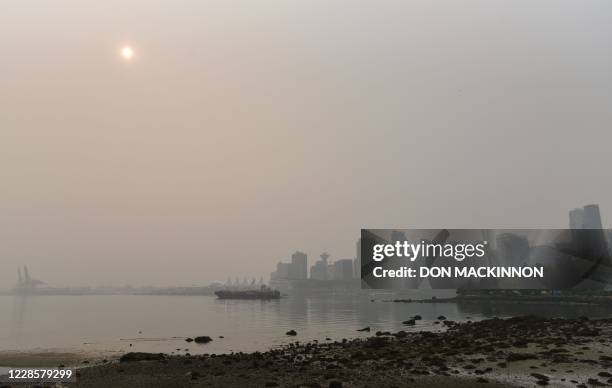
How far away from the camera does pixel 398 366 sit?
2866 cm

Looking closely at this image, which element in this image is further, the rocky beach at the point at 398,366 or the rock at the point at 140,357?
the rock at the point at 140,357

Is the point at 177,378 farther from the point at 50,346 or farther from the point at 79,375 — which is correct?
the point at 50,346

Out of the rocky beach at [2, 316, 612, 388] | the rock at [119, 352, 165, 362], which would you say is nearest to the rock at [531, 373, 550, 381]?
the rocky beach at [2, 316, 612, 388]

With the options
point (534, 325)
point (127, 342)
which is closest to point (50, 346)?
point (127, 342)

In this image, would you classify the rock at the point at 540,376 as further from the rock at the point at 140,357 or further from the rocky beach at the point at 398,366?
the rock at the point at 140,357

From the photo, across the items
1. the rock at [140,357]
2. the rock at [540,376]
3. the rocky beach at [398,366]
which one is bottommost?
the rock at [140,357]

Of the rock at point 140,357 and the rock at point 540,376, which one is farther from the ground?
the rock at point 540,376

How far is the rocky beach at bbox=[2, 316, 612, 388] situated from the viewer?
80.0ft

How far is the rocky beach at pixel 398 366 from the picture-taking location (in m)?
24.4

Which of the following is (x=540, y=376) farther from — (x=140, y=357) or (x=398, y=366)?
(x=140, y=357)

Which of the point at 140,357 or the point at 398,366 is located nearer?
the point at 398,366

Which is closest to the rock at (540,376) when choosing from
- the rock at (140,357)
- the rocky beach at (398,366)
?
the rocky beach at (398,366)

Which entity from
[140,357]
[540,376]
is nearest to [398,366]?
[540,376]

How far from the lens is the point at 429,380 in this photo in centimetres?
2445
